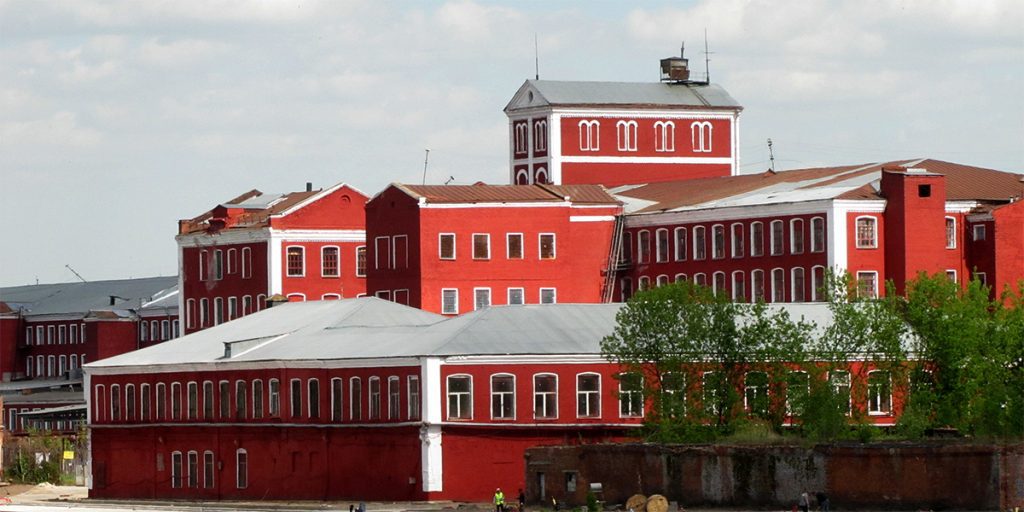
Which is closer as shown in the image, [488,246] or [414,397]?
[414,397]

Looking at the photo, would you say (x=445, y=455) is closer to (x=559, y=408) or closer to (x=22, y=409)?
(x=559, y=408)

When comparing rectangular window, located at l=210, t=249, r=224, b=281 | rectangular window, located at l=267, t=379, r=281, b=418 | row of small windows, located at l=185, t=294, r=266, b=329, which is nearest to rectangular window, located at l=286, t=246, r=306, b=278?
row of small windows, located at l=185, t=294, r=266, b=329

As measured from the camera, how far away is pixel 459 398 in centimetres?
9762

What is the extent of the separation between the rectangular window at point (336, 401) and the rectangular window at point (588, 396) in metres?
9.75

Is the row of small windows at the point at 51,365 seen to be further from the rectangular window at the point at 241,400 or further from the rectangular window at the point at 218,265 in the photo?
the rectangular window at the point at 241,400

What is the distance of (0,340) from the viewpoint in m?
198

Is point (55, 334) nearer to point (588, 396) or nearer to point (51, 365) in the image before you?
point (51, 365)

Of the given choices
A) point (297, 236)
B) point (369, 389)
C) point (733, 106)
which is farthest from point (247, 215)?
point (369, 389)

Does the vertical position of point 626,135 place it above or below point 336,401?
above

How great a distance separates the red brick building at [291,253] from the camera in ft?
472

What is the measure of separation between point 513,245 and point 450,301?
418cm

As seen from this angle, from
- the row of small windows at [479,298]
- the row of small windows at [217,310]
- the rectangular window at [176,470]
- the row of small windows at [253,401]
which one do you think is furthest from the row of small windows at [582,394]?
the row of small windows at [217,310]

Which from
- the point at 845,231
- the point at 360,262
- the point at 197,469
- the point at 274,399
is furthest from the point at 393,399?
the point at 360,262

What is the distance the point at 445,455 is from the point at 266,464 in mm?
10330
